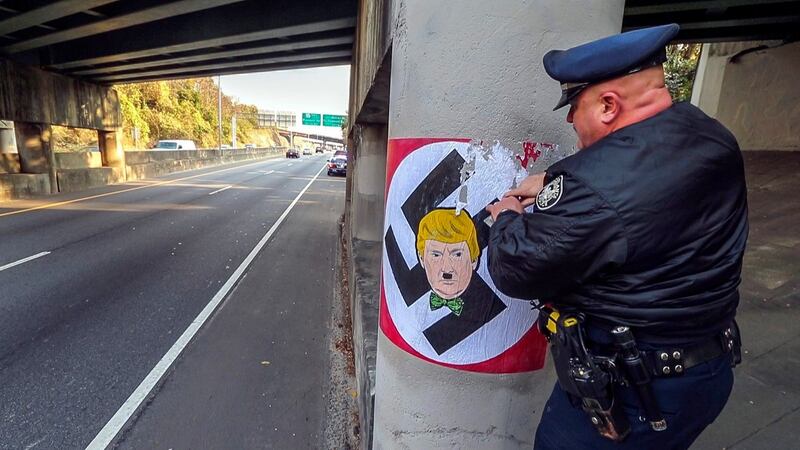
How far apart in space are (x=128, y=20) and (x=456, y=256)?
37.8ft

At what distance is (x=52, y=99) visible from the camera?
1521 centimetres

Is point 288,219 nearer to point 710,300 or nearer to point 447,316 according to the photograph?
point 447,316

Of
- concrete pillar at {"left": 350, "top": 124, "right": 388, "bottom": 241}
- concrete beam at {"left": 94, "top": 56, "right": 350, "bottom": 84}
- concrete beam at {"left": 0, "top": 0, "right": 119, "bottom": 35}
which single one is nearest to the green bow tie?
concrete pillar at {"left": 350, "top": 124, "right": 388, "bottom": 241}

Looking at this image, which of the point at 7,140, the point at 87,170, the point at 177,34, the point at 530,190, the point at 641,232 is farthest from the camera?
the point at 87,170

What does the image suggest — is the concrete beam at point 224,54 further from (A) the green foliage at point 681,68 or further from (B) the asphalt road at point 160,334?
(A) the green foliage at point 681,68

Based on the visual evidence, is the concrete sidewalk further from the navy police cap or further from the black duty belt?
the navy police cap

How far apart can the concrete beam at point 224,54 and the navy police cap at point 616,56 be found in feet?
31.0

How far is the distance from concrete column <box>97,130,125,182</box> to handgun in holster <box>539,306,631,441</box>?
23.9m

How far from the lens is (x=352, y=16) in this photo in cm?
810

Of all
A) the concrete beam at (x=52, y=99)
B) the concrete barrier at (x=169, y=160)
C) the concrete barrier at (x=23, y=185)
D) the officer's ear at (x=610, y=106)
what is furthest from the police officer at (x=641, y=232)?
the concrete barrier at (x=169, y=160)

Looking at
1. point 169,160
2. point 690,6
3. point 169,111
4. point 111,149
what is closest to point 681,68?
point 690,6

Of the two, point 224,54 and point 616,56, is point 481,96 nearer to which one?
point 616,56

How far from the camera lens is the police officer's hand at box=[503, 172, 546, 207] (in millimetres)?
1506

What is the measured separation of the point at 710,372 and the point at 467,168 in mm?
1152
